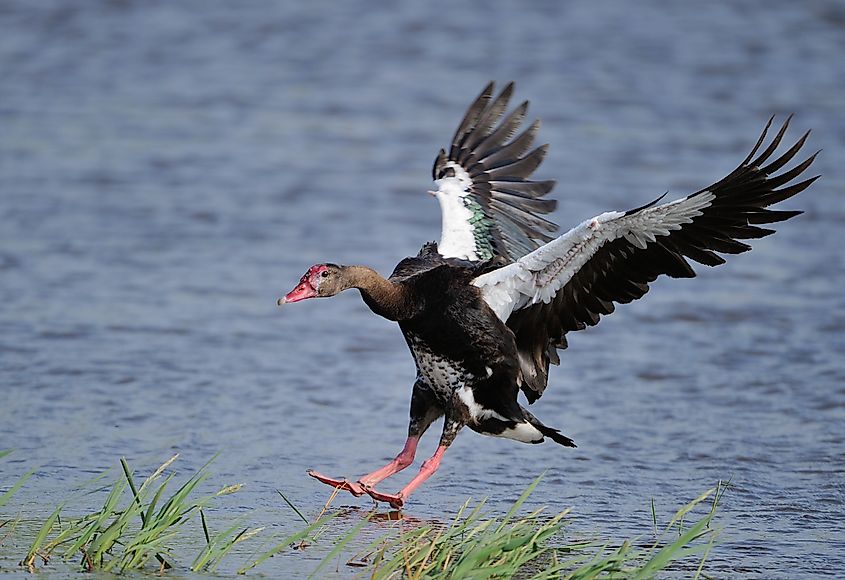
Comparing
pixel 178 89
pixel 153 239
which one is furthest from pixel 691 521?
pixel 178 89

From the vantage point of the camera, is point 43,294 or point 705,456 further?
point 43,294

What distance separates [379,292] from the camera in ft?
20.7

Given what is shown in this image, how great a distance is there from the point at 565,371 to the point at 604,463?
1726 mm

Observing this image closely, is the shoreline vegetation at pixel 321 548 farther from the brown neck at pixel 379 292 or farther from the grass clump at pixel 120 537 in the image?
the brown neck at pixel 379 292

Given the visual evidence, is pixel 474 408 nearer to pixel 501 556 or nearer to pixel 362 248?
pixel 501 556

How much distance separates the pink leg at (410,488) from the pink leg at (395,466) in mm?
91

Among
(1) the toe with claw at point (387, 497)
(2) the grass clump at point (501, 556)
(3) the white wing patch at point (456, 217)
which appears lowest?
(1) the toe with claw at point (387, 497)

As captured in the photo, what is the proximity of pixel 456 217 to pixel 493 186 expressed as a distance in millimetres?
452

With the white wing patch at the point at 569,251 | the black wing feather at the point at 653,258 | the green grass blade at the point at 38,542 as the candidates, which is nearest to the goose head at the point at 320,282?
the white wing patch at the point at 569,251

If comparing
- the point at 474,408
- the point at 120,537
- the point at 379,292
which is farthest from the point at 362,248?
the point at 120,537

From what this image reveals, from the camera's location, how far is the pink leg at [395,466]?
6320 millimetres

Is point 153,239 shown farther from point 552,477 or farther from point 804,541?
point 804,541

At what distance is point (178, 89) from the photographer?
1503 centimetres

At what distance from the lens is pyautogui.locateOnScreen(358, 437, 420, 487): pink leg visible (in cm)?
632
